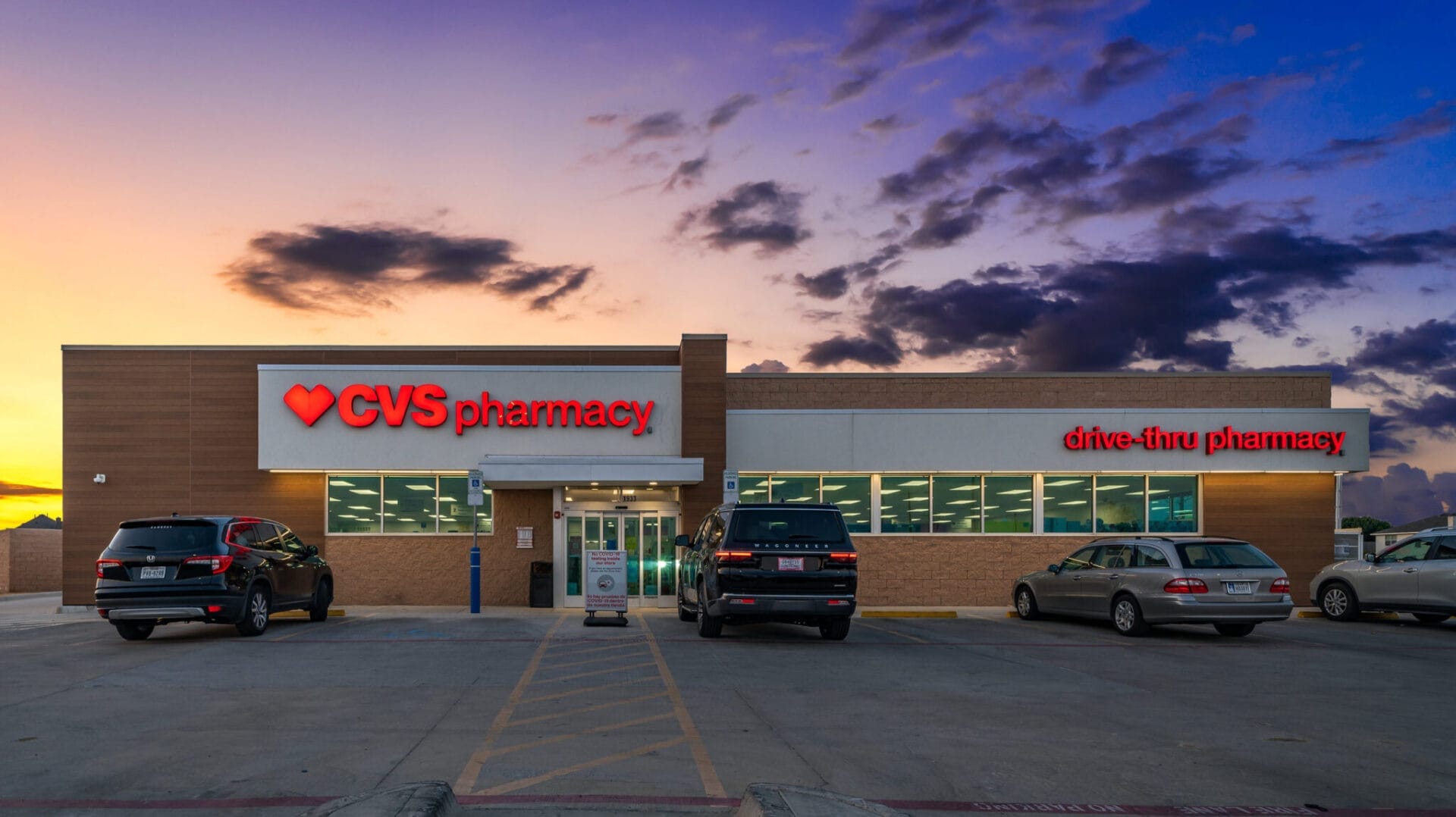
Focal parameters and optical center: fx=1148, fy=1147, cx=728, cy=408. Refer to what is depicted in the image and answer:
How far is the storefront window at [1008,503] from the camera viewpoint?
2573 cm

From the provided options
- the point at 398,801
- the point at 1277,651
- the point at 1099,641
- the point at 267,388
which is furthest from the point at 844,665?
the point at 267,388

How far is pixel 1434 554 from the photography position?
19.6m

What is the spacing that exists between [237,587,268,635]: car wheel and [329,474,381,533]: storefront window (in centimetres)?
781

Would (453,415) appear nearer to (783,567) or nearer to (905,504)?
(905,504)

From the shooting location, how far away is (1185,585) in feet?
55.6

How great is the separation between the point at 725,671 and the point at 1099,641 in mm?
6814

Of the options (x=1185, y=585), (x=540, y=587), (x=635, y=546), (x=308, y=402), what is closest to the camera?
(x=1185, y=585)

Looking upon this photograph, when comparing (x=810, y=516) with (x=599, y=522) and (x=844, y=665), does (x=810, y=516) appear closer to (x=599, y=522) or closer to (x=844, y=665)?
(x=844, y=665)

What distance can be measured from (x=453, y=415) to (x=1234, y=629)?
15657 mm

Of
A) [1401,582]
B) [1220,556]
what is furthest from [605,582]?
[1401,582]

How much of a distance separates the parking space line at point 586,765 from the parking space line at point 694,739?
0.58 feet

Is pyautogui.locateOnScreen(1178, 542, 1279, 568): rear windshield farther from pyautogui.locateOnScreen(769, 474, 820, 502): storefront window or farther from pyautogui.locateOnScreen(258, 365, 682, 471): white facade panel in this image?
pyautogui.locateOnScreen(258, 365, 682, 471): white facade panel

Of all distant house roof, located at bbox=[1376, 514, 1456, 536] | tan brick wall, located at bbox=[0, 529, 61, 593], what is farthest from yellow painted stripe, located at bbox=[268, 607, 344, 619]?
distant house roof, located at bbox=[1376, 514, 1456, 536]

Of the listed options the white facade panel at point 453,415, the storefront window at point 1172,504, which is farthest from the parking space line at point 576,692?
the storefront window at point 1172,504
